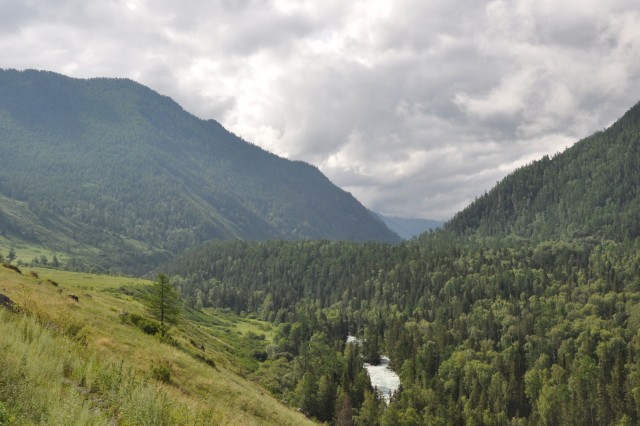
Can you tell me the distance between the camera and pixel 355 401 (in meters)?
152

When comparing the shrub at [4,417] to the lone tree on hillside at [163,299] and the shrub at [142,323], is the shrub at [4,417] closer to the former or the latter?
the shrub at [142,323]

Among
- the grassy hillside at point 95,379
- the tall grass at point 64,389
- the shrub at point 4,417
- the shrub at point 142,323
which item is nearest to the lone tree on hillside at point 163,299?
the shrub at point 142,323

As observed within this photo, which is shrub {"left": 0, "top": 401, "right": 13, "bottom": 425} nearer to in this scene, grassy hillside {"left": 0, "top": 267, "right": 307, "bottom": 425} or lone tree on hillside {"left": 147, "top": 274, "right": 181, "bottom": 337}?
grassy hillside {"left": 0, "top": 267, "right": 307, "bottom": 425}

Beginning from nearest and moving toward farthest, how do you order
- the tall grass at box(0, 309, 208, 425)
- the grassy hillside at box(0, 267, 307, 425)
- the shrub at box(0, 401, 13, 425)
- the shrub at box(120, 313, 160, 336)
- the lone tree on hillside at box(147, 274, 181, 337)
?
1. the shrub at box(0, 401, 13, 425)
2. the tall grass at box(0, 309, 208, 425)
3. the grassy hillside at box(0, 267, 307, 425)
4. the shrub at box(120, 313, 160, 336)
5. the lone tree on hillside at box(147, 274, 181, 337)

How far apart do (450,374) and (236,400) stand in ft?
577

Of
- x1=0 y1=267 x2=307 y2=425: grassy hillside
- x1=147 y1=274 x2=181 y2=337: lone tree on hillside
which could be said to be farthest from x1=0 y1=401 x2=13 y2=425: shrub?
x1=147 y1=274 x2=181 y2=337: lone tree on hillside

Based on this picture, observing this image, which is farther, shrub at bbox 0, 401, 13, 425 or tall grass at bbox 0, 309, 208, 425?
tall grass at bbox 0, 309, 208, 425

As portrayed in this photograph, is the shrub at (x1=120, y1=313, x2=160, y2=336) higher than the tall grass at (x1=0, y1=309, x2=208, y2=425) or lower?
lower

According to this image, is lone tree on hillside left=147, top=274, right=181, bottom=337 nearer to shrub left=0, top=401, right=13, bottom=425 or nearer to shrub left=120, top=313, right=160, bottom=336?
shrub left=120, top=313, right=160, bottom=336

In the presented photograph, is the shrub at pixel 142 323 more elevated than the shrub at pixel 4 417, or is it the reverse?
the shrub at pixel 4 417

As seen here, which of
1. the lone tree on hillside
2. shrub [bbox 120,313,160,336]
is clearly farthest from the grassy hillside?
the lone tree on hillside

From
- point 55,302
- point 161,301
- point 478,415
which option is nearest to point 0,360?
point 55,302

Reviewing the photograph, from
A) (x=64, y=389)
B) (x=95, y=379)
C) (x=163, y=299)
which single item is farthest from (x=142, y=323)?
(x=64, y=389)

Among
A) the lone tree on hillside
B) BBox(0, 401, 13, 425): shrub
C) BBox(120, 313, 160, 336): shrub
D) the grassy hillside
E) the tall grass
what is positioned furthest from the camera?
the lone tree on hillside
